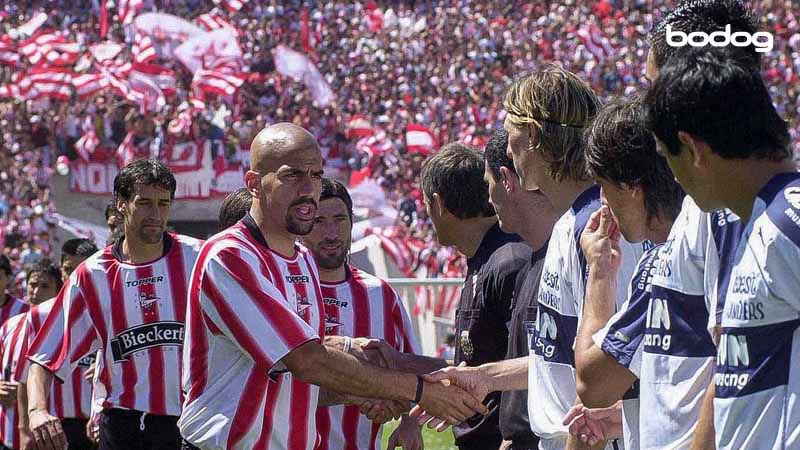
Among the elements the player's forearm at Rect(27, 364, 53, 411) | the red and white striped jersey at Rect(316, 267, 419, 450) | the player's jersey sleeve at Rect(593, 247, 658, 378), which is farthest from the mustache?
the player's forearm at Rect(27, 364, 53, 411)

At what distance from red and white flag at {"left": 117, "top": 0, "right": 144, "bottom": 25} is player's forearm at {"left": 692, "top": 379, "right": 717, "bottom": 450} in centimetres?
2842

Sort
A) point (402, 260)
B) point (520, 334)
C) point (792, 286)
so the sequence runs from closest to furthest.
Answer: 1. point (792, 286)
2. point (520, 334)
3. point (402, 260)

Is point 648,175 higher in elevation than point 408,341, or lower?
higher

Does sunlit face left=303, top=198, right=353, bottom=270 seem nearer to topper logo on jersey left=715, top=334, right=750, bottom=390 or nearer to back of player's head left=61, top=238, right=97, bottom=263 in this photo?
back of player's head left=61, top=238, right=97, bottom=263

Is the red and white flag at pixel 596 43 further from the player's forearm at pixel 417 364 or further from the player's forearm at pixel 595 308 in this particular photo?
the player's forearm at pixel 595 308

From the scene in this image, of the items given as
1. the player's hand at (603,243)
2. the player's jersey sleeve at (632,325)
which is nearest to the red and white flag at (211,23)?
the player's hand at (603,243)

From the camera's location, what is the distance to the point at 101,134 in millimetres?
26859

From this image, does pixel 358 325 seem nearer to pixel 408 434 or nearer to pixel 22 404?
pixel 408 434

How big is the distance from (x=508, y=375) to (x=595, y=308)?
964 millimetres

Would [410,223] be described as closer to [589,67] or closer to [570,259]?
[589,67]

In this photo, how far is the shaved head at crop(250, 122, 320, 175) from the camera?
4281 millimetres

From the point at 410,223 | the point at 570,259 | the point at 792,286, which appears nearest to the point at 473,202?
the point at 570,259

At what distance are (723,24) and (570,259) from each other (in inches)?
31.3

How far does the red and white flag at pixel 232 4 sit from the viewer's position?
101ft
